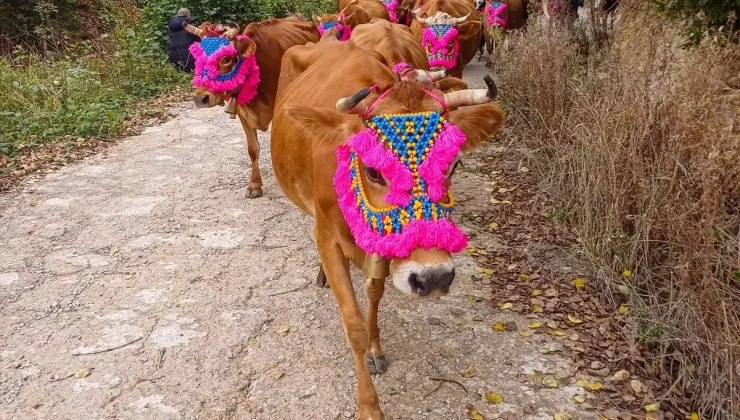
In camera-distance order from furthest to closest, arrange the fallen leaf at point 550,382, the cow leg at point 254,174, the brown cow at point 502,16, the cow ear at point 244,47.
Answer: the brown cow at point 502,16
the cow leg at point 254,174
the cow ear at point 244,47
the fallen leaf at point 550,382

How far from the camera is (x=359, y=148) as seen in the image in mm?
2771

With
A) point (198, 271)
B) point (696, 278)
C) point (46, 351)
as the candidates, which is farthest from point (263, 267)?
point (696, 278)

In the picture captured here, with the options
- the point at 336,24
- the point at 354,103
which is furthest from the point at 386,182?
the point at 336,24

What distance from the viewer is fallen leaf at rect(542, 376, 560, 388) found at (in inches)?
141

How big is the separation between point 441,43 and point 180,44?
19.6 ft

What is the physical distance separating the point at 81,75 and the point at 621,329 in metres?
Result: 9.58

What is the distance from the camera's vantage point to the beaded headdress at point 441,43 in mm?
8367

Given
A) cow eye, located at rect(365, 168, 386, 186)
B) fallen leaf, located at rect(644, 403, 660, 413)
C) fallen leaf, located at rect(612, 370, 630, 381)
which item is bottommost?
fallen leaf, located at rect(612, 370, 630, 381)

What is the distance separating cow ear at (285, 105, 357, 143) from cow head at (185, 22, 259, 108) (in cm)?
324

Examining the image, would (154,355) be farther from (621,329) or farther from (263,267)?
(621,329)

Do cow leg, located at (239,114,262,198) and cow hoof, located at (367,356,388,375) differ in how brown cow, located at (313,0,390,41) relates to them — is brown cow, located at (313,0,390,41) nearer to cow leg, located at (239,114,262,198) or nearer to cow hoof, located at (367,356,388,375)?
cow leg, located at (239,114,262,198)

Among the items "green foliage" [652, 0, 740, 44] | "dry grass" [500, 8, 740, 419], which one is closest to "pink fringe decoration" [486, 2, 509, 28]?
"dry grass" [500, 8, 740, 419]

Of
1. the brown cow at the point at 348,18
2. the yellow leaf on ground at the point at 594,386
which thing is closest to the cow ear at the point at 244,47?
the brown cow at the point at 348,18

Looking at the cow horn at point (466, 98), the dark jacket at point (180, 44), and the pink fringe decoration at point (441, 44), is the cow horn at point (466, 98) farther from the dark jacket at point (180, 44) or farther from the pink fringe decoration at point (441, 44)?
the dark jacket at point (180, 44)
